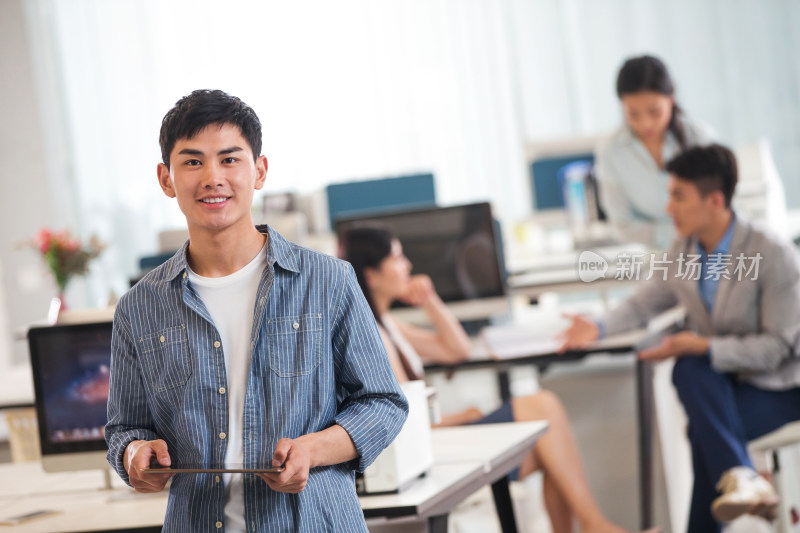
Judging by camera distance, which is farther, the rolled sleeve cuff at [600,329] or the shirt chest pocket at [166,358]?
the rolled sleeve cuff at [600,329]

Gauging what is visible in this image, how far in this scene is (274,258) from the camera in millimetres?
1325

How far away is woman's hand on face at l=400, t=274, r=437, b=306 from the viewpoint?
3458mm

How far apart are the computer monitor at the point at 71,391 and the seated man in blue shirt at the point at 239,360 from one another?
100cm

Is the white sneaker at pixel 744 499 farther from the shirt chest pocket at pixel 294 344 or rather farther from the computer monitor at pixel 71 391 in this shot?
the shirt chest pocket at pixel 294 344

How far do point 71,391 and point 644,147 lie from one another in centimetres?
223

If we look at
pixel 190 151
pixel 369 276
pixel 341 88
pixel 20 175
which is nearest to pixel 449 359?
pixel 369 276

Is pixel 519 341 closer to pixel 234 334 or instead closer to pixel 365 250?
pixel 365 250

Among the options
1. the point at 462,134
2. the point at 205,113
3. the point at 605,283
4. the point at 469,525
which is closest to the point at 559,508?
the point at 469,525

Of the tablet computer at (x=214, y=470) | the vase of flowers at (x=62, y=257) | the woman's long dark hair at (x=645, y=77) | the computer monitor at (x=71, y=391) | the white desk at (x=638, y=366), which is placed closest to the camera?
the tablet computer at (x=214, y=470)

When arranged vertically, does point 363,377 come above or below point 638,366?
above

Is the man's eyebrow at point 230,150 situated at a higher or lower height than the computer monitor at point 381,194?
lower

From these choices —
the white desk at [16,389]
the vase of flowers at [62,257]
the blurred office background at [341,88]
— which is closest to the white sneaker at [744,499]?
the white desk at [16,389]

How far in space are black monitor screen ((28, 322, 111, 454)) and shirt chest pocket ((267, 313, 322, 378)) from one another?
1117 mm

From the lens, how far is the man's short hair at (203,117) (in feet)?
4.25
